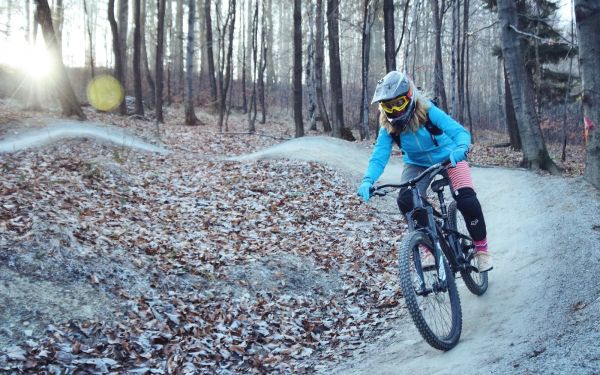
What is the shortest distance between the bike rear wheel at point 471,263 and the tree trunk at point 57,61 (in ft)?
60.9

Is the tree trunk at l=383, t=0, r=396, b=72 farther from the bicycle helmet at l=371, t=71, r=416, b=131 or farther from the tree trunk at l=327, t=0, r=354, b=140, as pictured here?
the bicycle helmet at l=371, t=71, r=416, b=131

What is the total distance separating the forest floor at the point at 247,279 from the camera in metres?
4.76

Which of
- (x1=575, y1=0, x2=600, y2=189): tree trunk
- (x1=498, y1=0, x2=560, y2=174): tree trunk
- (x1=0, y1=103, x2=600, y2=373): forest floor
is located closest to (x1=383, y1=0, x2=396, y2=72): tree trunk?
(x1=498, y1=0, x2=560, y2=174): tree trunk

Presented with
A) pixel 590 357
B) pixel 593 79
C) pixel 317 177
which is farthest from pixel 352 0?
pixel 590 357

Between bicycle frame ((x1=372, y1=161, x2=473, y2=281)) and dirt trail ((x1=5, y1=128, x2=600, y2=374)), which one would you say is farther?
bicycle frame ((x1=372, y1=161, x2=473, y2=281))

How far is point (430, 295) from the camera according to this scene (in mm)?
4406

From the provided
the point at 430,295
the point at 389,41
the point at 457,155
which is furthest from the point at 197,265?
the point at 389,41

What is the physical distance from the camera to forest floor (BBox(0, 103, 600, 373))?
4.76 metres

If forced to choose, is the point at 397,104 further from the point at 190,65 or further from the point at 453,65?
the point at 453,65

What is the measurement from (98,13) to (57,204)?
54.7 metres

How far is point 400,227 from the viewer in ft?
34.1

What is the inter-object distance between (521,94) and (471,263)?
9.78 meters

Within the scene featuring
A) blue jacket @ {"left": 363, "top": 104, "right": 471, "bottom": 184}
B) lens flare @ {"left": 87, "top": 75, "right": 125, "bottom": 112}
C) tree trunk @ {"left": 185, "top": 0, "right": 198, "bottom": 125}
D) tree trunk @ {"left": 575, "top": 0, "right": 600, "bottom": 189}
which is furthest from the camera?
lens flare @ {"left": 87, "top": 75, "right": 125, "bottom": 112}

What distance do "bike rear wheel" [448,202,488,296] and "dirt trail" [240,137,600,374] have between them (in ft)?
0.42
